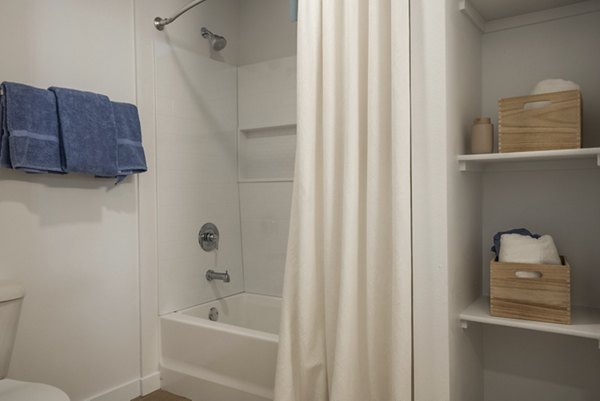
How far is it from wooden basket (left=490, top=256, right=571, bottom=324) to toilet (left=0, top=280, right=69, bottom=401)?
62.7 inches

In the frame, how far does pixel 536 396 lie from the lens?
1871 mm

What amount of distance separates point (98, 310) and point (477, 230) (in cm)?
184

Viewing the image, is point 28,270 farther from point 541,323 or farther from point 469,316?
point 541,323

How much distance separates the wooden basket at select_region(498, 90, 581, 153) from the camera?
153cm

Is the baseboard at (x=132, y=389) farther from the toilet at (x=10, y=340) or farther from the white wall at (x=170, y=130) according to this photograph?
the toilet at (x=10, y=340)

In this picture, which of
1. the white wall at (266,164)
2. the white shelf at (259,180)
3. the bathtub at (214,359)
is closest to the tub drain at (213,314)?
the bathtub at (214,359)

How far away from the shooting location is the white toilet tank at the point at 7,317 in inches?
66.2

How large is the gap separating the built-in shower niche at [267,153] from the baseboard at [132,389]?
1.35m

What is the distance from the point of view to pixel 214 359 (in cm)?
225

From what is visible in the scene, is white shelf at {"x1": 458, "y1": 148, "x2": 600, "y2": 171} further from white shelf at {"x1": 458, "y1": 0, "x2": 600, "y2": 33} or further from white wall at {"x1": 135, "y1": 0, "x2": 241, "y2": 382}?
white wall at {"x1": 135, "y1": 0, "x2": 241, "y2": 382}

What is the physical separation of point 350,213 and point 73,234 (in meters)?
1.34

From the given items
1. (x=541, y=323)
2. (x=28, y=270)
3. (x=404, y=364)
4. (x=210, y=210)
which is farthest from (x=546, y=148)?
(x=28, y=270)

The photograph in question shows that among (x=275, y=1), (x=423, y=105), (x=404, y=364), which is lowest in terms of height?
(x=404, y=364)

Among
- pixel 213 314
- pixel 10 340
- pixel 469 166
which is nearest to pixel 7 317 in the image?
pixel 10 340
